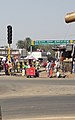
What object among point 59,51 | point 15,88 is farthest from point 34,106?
point 59,51

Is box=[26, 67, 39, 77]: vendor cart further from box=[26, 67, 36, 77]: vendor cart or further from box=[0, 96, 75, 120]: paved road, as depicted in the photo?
box=[0, 96, 75, 120]: paved road

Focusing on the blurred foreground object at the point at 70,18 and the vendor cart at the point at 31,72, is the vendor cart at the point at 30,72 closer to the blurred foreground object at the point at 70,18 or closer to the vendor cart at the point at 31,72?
the vendor cart at the point at 31,72

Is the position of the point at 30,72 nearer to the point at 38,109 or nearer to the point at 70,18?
the point at 38,109

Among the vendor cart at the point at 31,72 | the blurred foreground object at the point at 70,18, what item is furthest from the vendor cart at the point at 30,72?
the blurred foreground object at the point at 70,18

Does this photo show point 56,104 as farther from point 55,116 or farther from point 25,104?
point 55,116

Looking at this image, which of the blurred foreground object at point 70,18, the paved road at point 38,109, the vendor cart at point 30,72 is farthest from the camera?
the vendor cart at point 30,72

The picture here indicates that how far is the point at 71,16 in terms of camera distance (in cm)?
312

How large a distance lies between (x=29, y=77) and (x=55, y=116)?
1903 centimetres

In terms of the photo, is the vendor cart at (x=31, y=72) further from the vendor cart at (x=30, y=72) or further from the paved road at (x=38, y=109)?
the paved road at (x=38, y=109)

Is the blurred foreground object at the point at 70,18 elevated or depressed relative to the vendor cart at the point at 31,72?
elevated

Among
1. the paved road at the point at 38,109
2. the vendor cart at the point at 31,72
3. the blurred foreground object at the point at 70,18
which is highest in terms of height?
the blurred foreground object at the point at 70,18

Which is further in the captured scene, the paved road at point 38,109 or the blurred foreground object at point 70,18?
the paved road at point 38,109

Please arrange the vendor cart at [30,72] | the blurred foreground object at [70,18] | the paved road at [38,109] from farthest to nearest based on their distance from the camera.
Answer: the vendor cart at [30,72], the paved road at [38,109], the blurred foreground object at [70,18]

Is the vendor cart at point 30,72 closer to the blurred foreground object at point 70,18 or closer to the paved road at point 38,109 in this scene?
the paved road at point 38,109
